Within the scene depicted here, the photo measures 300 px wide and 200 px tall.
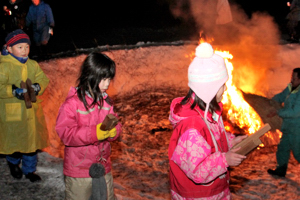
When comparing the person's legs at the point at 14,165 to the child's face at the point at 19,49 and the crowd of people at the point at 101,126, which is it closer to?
the crowd of people at the point at 101,126

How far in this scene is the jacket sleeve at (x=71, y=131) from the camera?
247 cm

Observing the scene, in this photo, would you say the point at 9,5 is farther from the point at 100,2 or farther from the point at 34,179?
the point at 100,2

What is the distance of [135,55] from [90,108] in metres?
6.48

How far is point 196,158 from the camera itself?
6.25 ft

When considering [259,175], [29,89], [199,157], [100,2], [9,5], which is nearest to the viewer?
[199,157]

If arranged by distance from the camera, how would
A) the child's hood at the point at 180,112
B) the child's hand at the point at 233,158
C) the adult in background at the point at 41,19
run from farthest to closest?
the adult in background at the point at 41,19, the child's hood at the point at 180,112, the child's hand at the point at 233,158

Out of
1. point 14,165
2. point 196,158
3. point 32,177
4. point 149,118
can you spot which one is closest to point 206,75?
point 196,158

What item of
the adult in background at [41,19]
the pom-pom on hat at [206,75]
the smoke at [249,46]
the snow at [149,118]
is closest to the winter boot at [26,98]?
the snow at [149,118]

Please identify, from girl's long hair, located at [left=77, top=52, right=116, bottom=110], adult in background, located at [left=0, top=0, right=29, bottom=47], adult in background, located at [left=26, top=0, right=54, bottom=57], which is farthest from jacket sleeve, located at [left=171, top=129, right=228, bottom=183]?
adult in background, located at [left=0, top=0, right=29, bottom=47]

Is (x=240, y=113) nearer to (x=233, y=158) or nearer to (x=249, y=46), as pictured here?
(x=249, y=46)

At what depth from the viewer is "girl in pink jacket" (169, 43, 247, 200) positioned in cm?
192

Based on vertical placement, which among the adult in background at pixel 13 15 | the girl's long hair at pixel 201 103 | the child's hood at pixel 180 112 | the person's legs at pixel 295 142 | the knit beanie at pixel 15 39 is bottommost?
the person's legs at pixel 295 142

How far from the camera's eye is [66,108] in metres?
2.50

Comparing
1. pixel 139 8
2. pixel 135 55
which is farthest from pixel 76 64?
pixel 139 8
